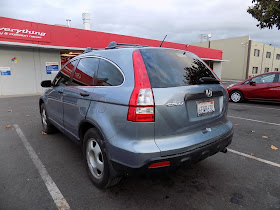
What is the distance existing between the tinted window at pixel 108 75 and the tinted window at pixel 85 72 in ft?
0.51

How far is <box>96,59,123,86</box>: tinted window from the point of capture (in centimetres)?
234

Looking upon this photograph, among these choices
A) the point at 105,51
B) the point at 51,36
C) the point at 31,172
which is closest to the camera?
the point at 105,51

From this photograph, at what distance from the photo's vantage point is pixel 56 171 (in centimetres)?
309

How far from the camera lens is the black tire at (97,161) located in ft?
7.71

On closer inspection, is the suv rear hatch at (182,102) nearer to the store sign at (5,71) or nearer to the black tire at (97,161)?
the black tire at (97,161)

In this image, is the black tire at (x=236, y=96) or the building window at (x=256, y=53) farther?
the building window at (x=256, y=53)

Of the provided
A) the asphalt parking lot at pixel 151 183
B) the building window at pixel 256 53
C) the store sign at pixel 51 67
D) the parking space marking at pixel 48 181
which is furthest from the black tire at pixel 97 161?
the building window at pixel 256 53

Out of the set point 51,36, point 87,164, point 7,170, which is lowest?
point 7,170

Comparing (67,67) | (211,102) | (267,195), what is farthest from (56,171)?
(267,195)

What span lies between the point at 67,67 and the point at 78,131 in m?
1.47

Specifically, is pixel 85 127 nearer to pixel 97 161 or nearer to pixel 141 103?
pixel 97 161

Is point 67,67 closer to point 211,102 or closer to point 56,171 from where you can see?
point 56,171

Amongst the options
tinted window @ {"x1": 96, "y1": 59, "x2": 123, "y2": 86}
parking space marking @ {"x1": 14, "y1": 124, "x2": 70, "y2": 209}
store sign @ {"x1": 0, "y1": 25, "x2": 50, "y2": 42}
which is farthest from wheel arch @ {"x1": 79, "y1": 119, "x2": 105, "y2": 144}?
store sign @ {"x1": 0, "y1": 25, "x2": 50, "y2": 42}

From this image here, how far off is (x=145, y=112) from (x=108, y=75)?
78 centimetres
